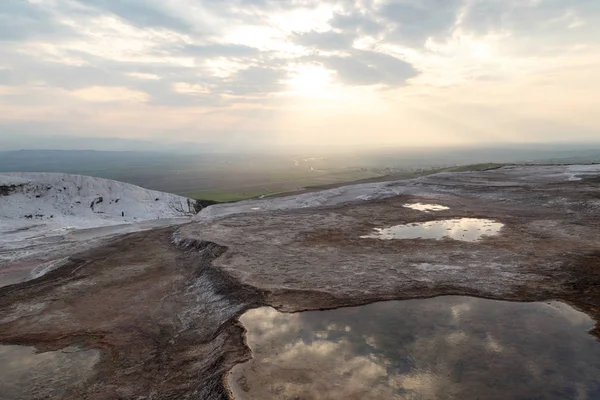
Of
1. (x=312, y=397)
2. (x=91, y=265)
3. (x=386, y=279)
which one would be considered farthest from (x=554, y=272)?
(x=91, y=265)

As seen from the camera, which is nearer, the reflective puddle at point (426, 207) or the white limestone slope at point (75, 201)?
the reflective puddle at point (426, 207)

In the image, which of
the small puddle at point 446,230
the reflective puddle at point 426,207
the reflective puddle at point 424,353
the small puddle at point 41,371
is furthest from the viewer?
the reflective puddle at point 426,207

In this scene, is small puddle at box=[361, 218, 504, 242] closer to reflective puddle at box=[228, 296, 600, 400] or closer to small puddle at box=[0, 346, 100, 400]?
reflective puddle at box=[228, 296, 600, 400]

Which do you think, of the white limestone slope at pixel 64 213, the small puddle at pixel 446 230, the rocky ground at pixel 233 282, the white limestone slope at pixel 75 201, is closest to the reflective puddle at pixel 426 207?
the rocky ground at pixel 233 282

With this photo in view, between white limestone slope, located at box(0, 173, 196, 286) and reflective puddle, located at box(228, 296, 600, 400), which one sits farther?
white limestone slope, located at box(0, 173, 196, 286)

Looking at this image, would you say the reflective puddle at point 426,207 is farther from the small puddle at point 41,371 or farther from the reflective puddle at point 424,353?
the small puddle at point 41,371

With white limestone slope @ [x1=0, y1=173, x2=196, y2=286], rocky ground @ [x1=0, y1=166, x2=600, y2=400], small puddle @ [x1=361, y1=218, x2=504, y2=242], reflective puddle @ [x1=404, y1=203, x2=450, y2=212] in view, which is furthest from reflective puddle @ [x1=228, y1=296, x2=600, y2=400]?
white limestone slope @ [x1=0, y1=173, x2=196, y2=286]
